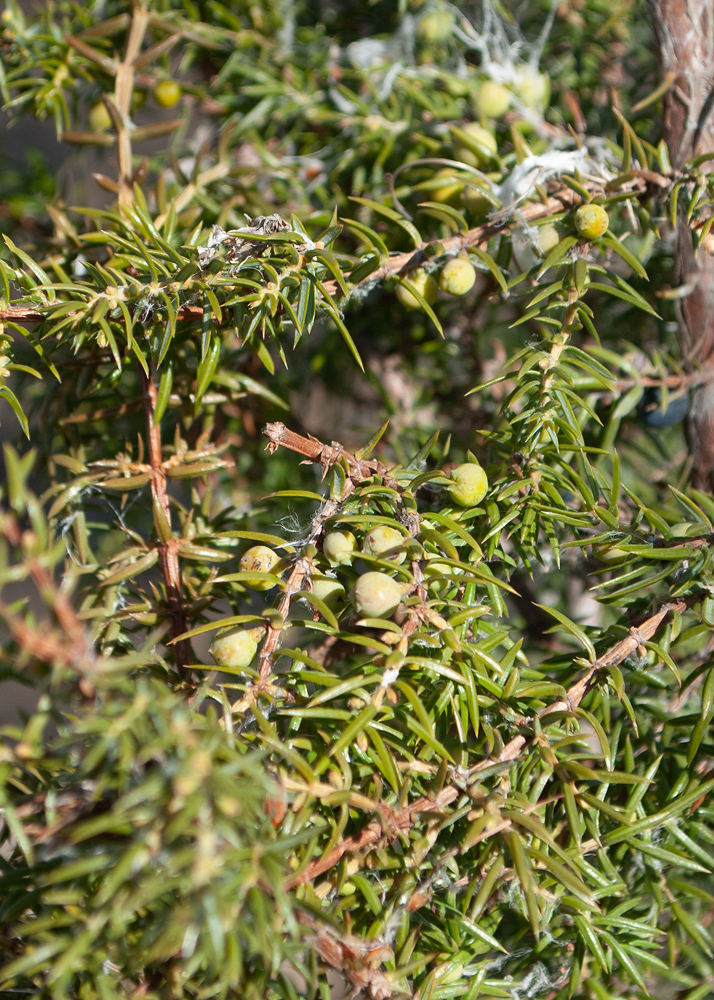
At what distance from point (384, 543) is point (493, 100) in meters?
0.54

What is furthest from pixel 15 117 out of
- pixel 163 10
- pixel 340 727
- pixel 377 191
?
pixel 340 727

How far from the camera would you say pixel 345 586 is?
502 millimetres

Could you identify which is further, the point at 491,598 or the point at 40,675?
the point at 491,598

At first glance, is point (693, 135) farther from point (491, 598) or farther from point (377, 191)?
point (491, 598)

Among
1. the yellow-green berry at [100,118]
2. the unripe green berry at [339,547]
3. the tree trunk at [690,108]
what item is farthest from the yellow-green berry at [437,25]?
the unripe green berry at [339,547]

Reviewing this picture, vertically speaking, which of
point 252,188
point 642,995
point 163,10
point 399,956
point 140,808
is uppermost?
point 163,10

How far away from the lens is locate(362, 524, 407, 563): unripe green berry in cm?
43

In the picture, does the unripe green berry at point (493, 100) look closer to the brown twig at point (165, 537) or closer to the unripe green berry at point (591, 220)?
the unripe green berry at point (591, 220)

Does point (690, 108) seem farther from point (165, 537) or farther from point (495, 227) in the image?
point (165, 537)

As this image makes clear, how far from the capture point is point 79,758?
0.35 meters

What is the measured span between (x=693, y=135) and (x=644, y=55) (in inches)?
17.0

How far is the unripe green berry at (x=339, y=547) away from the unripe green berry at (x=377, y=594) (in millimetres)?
31

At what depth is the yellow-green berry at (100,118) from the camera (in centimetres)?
75

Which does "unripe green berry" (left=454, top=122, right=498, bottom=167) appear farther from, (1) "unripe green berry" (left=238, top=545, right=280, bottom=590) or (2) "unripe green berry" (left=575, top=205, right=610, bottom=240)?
(1) "unripe green berry" (left=238, top=545, right=280, bottom=590)
